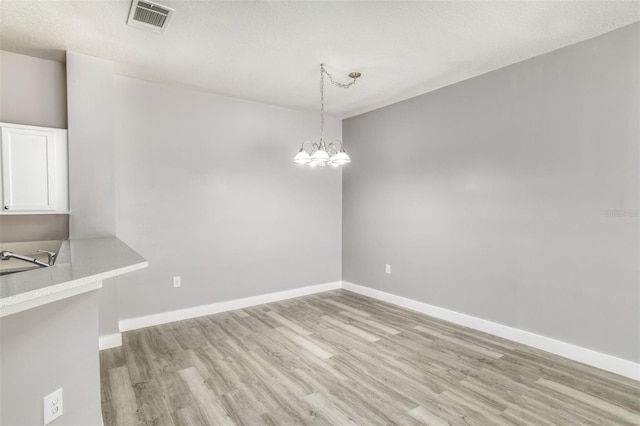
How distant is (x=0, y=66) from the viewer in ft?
9.48

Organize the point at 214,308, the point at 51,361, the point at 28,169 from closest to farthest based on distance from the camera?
1. the point at 51,361
2. the point at 28,169
3. the point at 214,308

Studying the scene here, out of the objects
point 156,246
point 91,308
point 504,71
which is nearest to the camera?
point 91,308

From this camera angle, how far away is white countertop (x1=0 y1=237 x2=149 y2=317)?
113 cm

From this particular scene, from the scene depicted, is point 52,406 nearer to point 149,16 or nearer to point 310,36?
point 149,16

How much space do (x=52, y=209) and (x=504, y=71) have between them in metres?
4.49

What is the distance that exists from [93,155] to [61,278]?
225cm

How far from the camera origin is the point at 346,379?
2.58 meters

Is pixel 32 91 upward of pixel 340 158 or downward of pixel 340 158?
upward

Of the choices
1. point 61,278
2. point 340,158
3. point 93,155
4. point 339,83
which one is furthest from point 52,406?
point 339,83

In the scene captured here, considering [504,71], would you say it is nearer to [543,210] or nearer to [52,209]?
[543,210]

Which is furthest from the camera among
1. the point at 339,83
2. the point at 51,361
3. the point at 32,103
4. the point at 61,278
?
the point at 339,83

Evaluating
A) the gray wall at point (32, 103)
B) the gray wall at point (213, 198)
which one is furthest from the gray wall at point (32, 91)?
the gray wall at point (213, 198)

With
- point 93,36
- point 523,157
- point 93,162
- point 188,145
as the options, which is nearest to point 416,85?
point 523,157

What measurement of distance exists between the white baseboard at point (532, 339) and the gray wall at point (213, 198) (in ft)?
5.23
